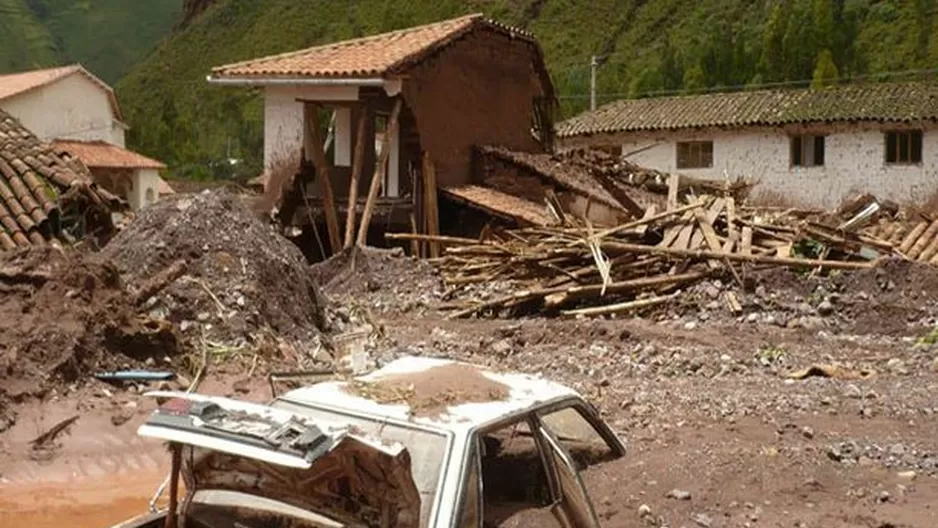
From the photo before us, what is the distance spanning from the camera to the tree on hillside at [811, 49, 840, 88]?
155 feet

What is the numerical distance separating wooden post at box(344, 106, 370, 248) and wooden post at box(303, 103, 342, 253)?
34 cm

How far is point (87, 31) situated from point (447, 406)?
416 ft

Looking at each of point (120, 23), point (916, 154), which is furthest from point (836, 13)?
point (120, 23)

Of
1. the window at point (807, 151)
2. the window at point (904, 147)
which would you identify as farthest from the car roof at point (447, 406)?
the window at point (807, 151)

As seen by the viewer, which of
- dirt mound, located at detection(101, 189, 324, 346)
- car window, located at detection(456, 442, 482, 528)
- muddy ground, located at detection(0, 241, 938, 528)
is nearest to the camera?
car window, located at detection(456, 442, 482, 528)

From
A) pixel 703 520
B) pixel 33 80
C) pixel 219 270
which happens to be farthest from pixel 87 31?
pixel 703 520

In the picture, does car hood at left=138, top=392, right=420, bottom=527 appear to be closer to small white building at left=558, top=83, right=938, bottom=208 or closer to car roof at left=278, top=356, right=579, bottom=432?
car roof at left=278, top=356, right=579, bottom=432

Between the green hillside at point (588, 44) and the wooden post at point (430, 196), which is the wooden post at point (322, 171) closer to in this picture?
the wooden post at point (430, 196)

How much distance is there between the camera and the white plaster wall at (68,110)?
4566 cm

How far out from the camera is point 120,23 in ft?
415

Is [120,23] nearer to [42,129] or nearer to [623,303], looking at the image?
[42,129]

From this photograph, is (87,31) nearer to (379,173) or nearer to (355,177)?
(355,177)

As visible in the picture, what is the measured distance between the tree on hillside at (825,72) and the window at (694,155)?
1101 cm

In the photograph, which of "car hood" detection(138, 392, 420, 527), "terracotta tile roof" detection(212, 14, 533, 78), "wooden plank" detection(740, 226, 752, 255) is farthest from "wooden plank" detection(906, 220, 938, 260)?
"car hood" detection(138, 392, 420, 527)
